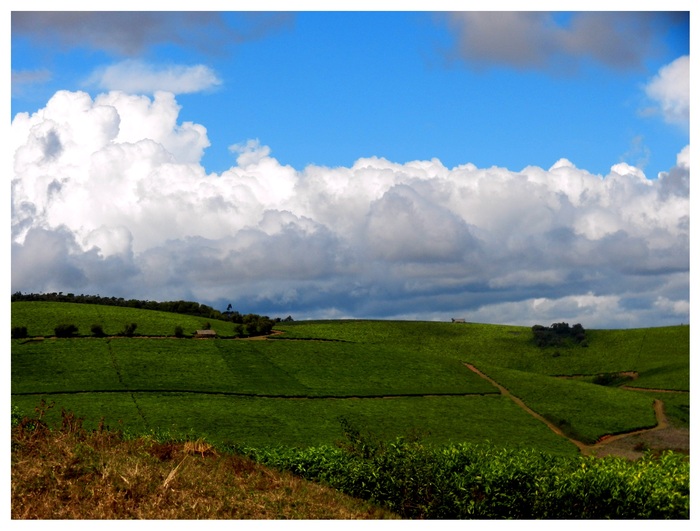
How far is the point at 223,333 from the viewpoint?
93.3 meters

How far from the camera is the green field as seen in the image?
57.4 m

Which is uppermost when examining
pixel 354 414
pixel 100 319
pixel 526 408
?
pixel 100 319

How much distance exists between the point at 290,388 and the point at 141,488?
53.4 meters

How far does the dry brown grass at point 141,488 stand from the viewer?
1711 cm

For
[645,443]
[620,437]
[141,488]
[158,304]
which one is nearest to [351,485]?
[141,488]

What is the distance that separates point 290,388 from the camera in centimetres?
7081

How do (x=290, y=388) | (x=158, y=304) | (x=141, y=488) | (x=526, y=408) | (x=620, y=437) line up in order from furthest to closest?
1. (x=158, y=304)
2. (x=526, y=408)
3. (x=290, y=388)
4. (x=620, y=437)
5. (x=141, y=488)

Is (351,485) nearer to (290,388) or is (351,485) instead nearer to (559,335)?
(290,388)

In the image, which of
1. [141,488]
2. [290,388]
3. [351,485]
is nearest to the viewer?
[141,488]

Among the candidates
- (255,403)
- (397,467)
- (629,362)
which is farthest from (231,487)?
(629,362)

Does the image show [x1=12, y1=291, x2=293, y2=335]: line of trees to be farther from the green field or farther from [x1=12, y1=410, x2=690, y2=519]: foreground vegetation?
[x1=12, y1=410, x2=690, y2=519]: foreground vegetation

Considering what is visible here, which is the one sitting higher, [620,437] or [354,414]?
[354,414]

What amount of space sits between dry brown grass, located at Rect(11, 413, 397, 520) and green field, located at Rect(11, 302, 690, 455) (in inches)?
994

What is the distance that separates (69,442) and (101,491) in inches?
162
